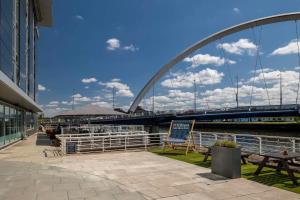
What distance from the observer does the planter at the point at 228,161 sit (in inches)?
311

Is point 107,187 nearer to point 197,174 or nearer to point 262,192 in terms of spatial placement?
point 197,174

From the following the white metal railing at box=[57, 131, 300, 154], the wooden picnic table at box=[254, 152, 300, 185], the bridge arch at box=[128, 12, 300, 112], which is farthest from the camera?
the bridge arch at box=[128, 12, 300, 112]

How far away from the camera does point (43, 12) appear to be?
5319cm

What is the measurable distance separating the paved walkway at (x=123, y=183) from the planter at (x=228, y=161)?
247 millimetres

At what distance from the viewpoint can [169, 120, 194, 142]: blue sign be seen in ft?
44.6

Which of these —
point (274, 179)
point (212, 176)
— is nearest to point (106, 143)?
point (212, 176)

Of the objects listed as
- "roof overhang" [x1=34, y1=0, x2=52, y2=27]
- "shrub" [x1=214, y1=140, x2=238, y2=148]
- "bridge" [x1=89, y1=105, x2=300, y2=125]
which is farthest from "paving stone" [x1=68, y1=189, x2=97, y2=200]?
"roof overhang" [x1=34, y1=0, x2=52, y2=27]

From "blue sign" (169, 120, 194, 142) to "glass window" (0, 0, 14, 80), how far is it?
34.0ft

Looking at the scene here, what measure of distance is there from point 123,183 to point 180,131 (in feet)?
22.1

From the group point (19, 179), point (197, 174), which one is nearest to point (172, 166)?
point (197, 174)

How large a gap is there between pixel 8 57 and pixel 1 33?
3662 mm

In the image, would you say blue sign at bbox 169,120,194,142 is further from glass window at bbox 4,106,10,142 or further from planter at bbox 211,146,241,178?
glass window at bbox 4,106,10,142

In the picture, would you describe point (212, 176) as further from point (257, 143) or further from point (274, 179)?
point (257, 143)

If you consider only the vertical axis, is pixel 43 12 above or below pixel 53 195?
above
